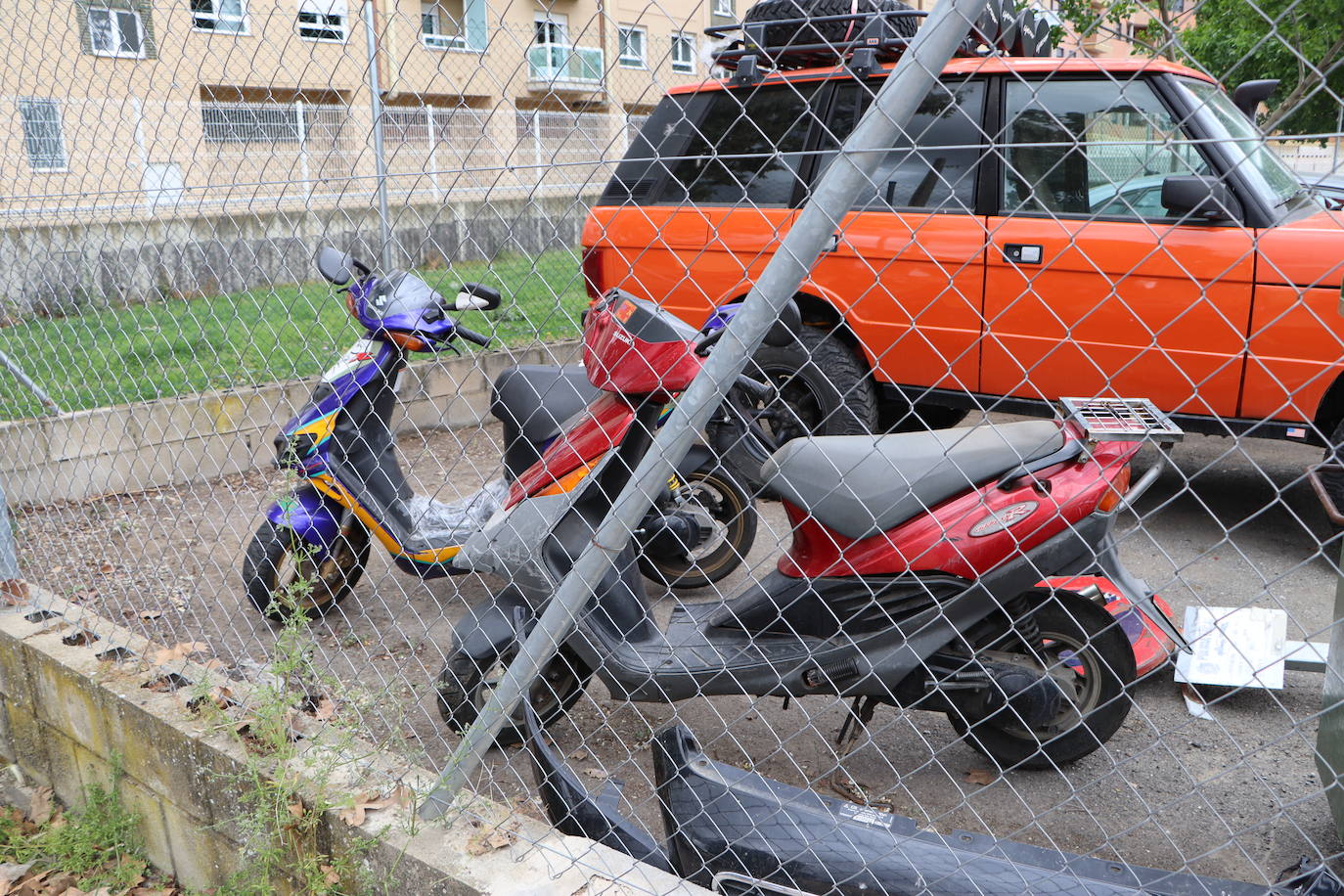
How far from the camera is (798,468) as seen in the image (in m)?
2.70

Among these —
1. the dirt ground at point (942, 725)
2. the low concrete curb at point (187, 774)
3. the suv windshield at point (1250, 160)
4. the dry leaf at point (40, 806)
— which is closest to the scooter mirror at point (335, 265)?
the dirt ground at point (942, 725)

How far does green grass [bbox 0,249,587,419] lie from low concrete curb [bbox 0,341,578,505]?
14 centimetres

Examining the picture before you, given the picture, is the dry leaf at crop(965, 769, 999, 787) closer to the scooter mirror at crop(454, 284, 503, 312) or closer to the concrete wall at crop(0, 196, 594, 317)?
the concrete wall at crop(0, 196, 594, 317)

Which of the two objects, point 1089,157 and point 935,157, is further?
point 935,157

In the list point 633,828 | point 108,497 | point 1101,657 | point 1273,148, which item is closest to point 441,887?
point 633,828

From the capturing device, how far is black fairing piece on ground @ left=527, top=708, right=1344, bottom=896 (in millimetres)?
1918

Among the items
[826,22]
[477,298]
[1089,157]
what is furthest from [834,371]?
[477,298]

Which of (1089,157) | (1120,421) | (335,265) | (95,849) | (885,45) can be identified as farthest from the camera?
(885,45)

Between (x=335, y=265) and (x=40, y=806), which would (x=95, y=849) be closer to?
(x=40, y=806)

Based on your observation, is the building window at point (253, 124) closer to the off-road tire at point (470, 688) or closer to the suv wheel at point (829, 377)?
the off-road tire at point (470, 688)

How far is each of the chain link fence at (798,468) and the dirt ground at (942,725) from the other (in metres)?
0.02

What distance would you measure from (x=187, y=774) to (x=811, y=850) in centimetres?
152

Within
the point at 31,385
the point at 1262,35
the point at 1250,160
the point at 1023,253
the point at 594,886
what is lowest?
the point at 31,385

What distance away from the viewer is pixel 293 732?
2.40 meters
